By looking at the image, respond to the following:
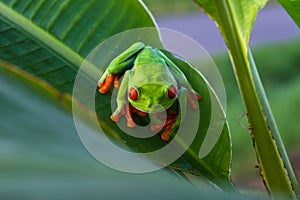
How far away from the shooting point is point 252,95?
0.63m

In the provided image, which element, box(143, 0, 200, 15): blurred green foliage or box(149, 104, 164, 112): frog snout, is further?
box(143, 0, 200, 15): blurred green foliage

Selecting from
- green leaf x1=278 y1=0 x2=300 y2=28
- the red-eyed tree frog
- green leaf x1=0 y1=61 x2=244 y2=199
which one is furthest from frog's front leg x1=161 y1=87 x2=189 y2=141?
green leaf x1=0 y1=61 x2=244 y2=199

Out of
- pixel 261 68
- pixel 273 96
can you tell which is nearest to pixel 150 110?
pixel 273 96

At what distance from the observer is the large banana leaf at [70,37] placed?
2.26 ft

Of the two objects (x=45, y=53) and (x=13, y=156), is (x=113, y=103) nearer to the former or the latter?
(x=45, y=53)

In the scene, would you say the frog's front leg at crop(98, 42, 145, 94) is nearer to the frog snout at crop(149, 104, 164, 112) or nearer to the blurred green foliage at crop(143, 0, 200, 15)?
the frog snout at crop(149, 104, 164, 112)

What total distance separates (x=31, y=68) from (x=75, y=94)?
0.21 feet

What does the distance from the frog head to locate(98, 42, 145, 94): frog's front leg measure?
0.03 meters

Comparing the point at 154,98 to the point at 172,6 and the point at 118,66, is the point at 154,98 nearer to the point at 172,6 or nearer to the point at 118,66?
the point at 118,66

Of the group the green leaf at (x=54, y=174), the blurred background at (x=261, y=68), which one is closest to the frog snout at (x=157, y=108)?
the green leaf at (x=54, y=174)

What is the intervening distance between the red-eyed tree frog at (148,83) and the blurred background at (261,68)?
1.35m

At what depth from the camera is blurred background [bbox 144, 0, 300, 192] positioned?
3.40 metres

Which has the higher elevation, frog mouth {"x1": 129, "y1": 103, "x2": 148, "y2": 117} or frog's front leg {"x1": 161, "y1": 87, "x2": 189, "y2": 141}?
frog mouth {"x1": 129, "y1": 103, "x2": 148, "y2": 117}

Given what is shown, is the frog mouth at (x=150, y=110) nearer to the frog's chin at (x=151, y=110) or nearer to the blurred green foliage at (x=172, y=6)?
the frog's chin at (x=151, y=110)
